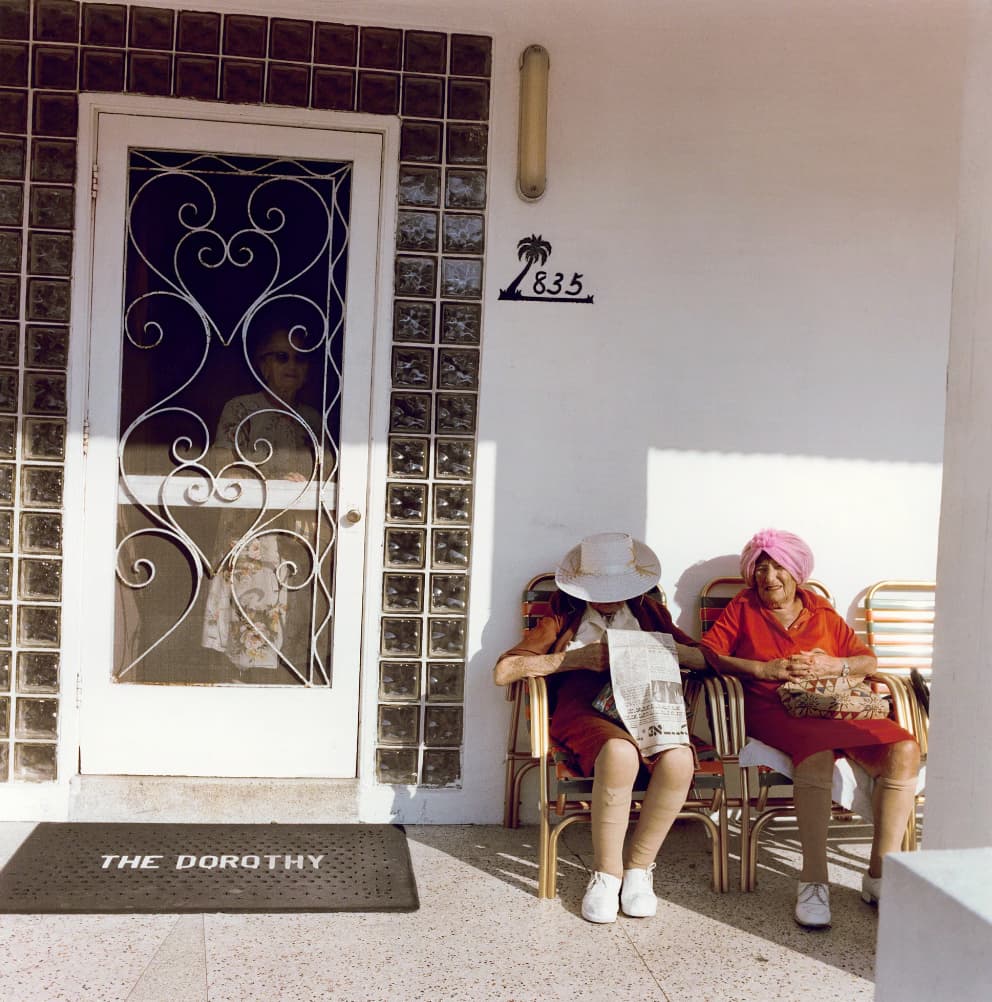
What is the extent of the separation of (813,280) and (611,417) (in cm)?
92

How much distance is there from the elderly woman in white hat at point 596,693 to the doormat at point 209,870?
2.04 feet

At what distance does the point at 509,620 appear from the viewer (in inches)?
155

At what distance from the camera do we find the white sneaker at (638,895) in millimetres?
3209

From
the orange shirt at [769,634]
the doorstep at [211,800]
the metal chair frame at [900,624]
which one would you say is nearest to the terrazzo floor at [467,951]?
the doorstep at [211,800]

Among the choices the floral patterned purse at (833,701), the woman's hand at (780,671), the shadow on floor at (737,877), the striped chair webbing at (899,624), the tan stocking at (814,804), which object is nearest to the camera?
the shadow on floor at (737,877)

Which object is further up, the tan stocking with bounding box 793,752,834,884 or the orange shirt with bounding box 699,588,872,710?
the orange shirt with bounding box 699,588,872,710

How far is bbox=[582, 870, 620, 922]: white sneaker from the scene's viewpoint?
3.16 m

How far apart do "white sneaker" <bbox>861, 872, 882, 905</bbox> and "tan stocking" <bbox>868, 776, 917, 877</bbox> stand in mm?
26

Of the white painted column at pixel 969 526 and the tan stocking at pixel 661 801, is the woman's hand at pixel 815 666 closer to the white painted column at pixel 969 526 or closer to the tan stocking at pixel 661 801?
the tan stocking at pixel 661 801

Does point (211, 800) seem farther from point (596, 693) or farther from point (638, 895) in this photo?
point (638, 895)

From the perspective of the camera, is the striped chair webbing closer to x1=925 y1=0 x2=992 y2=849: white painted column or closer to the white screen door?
x1=925 y1=0 x2=992 y2=849: white painted column

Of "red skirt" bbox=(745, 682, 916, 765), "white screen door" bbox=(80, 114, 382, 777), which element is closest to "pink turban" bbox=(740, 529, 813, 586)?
"red skirt" bbox=(745, 682, 916, 765)

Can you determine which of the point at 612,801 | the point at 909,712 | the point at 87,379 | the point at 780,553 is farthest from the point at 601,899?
the point at 87,379

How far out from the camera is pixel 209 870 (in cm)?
337
